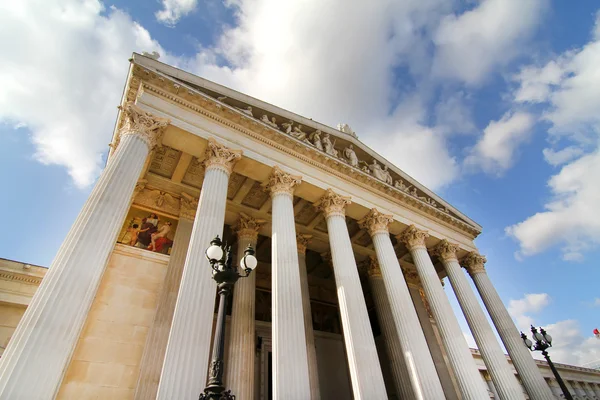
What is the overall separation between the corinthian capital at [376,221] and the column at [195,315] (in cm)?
770

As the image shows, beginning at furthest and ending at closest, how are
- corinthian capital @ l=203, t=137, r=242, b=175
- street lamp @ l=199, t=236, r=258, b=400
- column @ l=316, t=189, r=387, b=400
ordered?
Result: corinthian capital @ l=203, t=137, r=242, b=175, column @ l=316, t=189, r=387, b=400, street lamp @ l=199, t=236, r=258, b=400

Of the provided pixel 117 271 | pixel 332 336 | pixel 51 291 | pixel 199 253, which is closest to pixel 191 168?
pixel 117 271

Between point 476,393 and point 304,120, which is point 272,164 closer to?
point 304,120

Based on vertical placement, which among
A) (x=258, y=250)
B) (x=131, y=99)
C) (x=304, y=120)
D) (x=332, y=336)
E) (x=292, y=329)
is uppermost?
(x=304, y=120)

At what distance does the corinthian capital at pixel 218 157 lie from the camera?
36.9 feet

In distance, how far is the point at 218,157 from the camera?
1134cm

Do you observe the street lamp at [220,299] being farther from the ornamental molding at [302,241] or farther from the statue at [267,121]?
the ornamental molding at [302,241]

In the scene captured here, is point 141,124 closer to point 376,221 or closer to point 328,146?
point 328,146

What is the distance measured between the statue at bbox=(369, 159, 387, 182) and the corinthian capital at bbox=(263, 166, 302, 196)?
20.9 feet

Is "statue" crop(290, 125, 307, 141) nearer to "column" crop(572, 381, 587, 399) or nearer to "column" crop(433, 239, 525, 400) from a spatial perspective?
"column" crop(433, 239, 525, 400)

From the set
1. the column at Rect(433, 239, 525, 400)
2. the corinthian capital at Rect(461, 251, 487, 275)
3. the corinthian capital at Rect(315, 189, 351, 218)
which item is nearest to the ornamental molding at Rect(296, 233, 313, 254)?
the corinthian capital at Rect(315, 189, 351, 218)

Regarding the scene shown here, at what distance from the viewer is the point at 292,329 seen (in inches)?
355

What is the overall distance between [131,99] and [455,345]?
16.1 metres

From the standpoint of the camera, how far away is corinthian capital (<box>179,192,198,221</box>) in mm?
13539
